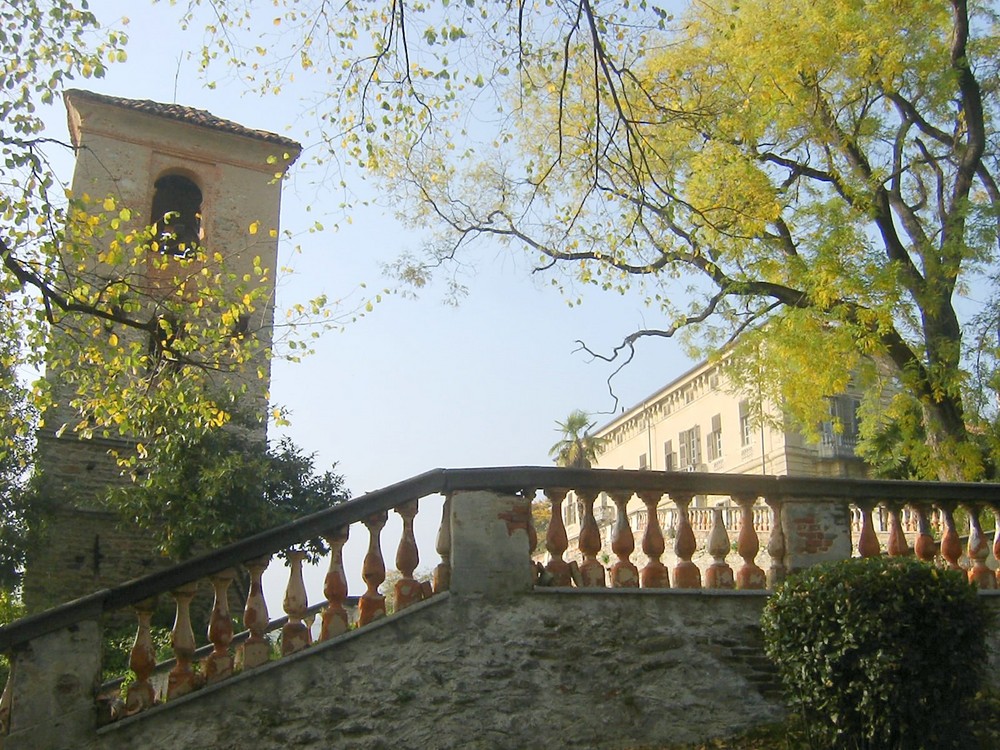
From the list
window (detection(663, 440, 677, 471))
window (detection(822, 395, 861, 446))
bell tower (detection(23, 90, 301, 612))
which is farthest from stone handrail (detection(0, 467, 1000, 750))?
window (detection(663, 440, 677, 471))

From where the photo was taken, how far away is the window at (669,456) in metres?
43.3

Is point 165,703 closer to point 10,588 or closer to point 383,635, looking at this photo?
point 383,635

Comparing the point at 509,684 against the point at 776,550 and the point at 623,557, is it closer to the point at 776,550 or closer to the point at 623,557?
the point at 623,557

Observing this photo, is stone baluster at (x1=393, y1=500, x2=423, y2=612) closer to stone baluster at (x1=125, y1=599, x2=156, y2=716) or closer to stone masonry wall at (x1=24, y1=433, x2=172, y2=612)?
stone baluster at (x1=125, y1=599, x2=156, y2=716)

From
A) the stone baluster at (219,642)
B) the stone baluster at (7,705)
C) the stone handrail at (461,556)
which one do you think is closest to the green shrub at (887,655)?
the stone handrail at (461,556)

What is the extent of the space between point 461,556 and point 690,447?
36273 mm

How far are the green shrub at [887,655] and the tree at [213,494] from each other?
48.1 feet

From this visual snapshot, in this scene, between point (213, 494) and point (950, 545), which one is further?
point (213, 494)

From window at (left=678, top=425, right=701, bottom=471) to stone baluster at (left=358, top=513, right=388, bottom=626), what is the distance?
117 feet

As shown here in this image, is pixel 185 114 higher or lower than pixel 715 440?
higher

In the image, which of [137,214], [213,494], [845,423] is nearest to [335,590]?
[213,494]

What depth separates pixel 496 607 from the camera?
21.5 feet

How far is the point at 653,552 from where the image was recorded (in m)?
6.95

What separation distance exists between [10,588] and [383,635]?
17045 mm
